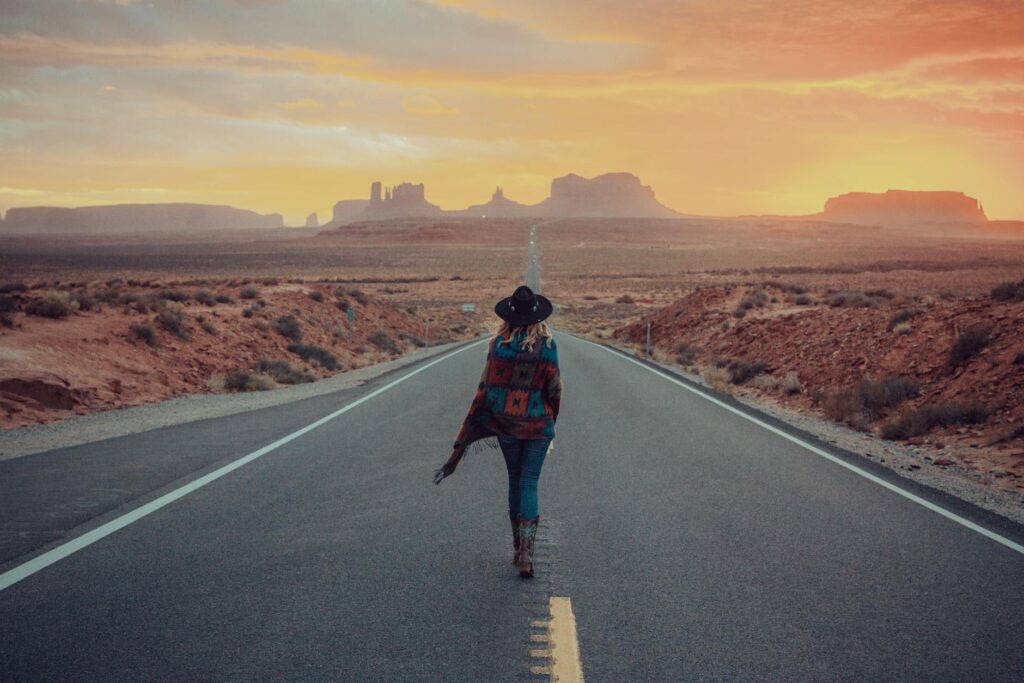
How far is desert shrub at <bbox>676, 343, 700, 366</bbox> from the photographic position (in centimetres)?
2419

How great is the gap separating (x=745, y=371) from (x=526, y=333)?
14.8m

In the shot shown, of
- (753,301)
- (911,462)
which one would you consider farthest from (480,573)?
(753,301)

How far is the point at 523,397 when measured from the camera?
532cm

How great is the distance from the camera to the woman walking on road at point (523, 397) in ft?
17.3

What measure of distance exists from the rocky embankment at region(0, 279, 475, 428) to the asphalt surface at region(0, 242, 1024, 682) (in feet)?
17.1

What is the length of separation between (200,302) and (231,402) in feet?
38.3

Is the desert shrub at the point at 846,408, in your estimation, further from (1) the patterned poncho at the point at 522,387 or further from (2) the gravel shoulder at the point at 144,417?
(2) the gravel shoulder at the point at 144,417

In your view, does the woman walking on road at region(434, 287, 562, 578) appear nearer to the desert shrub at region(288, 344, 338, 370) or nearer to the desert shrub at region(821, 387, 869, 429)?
the desert shrub at region(821, 387, 869, 429)

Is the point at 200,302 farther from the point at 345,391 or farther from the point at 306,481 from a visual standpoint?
the point at 306,481

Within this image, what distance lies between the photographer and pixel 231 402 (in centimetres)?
1528

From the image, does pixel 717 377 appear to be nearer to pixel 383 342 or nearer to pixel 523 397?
pixel 523 397

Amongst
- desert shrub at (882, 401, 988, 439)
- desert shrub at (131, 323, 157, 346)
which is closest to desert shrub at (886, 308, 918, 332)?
desert shrub at (882, 401, 988, 439)

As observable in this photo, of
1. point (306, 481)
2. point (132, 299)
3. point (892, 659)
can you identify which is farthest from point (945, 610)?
point (132, 299)

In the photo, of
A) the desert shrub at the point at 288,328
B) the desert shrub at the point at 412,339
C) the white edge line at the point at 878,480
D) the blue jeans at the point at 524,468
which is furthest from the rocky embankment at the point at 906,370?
the desert shrub at the point at 412,339
